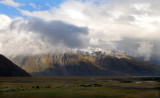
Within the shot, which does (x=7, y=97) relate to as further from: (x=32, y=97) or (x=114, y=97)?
(x=114, y=97)

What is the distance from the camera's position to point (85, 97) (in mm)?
69438

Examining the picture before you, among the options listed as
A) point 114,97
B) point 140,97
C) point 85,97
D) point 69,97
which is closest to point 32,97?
point 69,97

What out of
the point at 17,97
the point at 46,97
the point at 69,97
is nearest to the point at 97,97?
the point at 69,97

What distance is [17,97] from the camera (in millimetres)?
69125

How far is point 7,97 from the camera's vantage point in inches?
2707

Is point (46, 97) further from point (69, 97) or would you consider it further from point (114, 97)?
point (114, 97)

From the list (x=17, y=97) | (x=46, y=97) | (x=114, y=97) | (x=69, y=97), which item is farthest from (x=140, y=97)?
(x=17, y=97)

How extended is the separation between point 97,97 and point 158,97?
614 inches

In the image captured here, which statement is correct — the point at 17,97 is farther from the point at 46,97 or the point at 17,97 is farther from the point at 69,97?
the point at 69,97

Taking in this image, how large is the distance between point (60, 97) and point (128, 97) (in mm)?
18113

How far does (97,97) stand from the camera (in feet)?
228

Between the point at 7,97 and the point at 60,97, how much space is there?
45.6ft

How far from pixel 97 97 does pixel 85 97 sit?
3189mm

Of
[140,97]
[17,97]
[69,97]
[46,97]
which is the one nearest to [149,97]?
[140,97]
